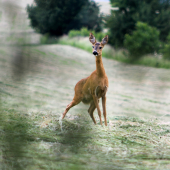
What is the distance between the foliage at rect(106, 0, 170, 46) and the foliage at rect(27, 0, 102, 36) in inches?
80.1

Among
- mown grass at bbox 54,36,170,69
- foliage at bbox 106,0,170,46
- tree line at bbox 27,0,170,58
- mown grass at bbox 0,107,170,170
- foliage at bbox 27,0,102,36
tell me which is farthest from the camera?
foliage at bbox 106,0,170,46

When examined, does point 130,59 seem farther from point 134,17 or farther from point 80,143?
point 80,143

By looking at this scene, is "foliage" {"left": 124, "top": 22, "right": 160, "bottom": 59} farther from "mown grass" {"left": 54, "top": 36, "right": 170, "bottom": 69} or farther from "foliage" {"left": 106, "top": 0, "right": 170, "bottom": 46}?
"foliage" {"left": 106, "top": 0, "right": 170, "bottom": 46}

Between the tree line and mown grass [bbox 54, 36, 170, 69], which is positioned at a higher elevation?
the tree line

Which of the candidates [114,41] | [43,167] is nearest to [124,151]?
[43,167]

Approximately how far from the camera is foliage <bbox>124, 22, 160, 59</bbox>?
22.3ft

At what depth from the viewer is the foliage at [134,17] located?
786cm

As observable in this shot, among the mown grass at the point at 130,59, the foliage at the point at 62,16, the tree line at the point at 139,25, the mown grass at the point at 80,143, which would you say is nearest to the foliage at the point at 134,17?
the tree line at the point at 139,25

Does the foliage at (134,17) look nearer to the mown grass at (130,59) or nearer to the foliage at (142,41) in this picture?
the foliage at (142,41)

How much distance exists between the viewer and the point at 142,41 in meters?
7.04

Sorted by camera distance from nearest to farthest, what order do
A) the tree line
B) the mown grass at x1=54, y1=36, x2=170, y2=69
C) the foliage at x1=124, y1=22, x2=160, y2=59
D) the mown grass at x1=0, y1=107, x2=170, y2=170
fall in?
the mown grass at x1=0, y1=107, x2=170, y2=170 → the mown grass at x1=54, y1=36, x2=170, y2=69 → the foliage at x1=124, y1=22, x2=160, y2=59 → the tree line

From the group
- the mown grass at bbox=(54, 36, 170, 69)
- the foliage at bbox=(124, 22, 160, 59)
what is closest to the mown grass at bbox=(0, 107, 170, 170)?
the mown grass at bbox=(54, 36, 170, 69)

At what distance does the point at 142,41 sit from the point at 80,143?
6615 mm

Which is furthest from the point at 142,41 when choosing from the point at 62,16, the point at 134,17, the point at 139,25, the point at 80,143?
the point at 80,143
